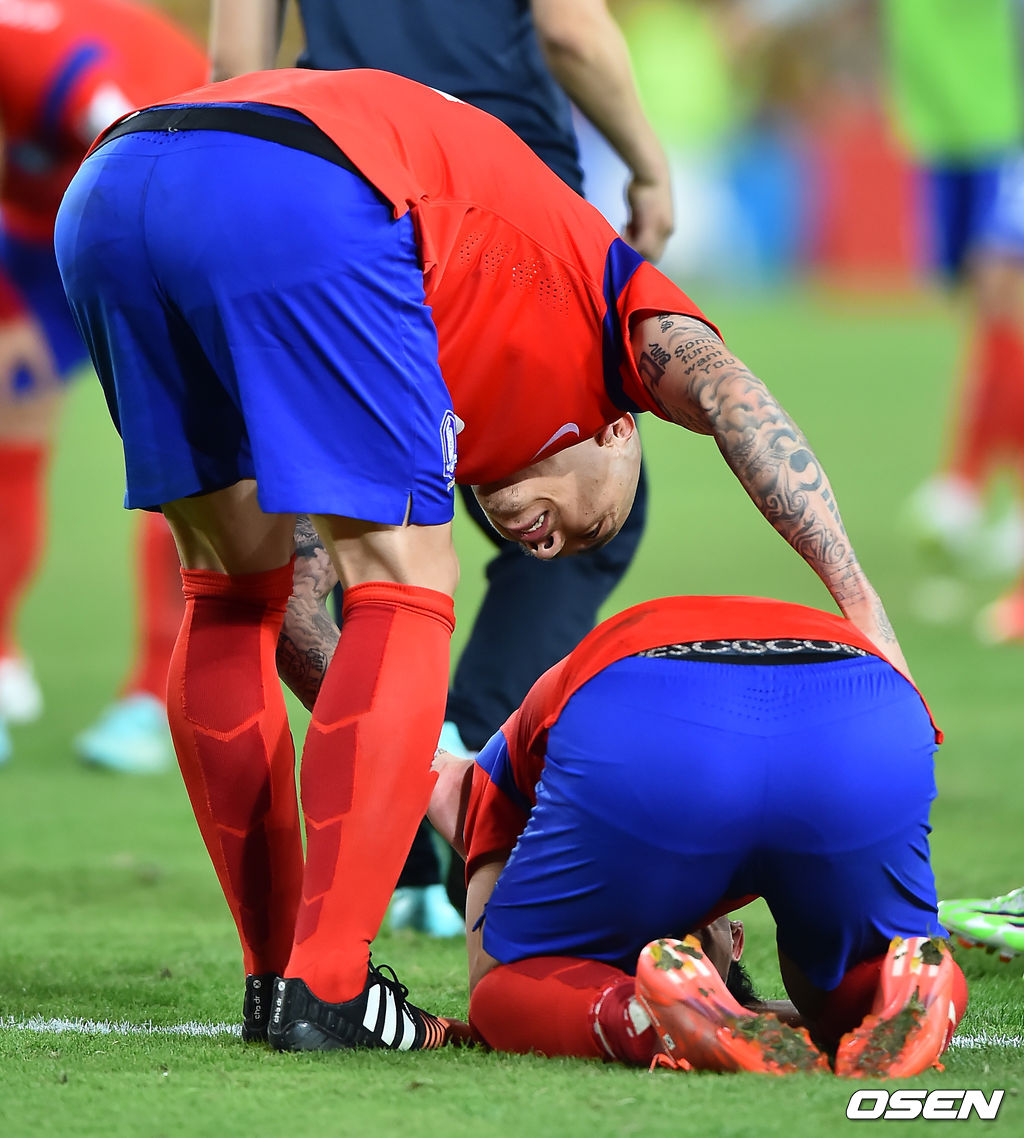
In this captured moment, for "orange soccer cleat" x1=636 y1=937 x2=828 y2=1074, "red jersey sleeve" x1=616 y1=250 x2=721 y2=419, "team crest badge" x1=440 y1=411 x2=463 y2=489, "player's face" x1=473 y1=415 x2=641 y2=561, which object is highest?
"red jersey sleeve" x1=616 y1=250 x2=721 y2=419

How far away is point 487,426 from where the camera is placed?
2344 mm

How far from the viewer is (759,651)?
81.7 inches

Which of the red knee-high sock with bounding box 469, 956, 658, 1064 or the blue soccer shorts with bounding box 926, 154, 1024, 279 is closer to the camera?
the red knee-high sock with bounding box 469, 956, 658, 1064

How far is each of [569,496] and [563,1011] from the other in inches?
27.7

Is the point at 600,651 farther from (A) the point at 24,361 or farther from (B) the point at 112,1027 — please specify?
(A) the point at 24,361

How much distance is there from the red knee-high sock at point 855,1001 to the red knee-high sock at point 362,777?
52 cm

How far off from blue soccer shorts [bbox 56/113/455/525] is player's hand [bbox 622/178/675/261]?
109 centimetres

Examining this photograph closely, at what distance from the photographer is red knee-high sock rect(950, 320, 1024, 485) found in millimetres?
7094

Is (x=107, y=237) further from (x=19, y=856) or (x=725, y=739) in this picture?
→ (x=19, y=856)

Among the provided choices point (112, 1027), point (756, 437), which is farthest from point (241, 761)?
point (756, 437)

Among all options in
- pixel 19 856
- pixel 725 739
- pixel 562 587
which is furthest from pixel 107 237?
pixel 19 856

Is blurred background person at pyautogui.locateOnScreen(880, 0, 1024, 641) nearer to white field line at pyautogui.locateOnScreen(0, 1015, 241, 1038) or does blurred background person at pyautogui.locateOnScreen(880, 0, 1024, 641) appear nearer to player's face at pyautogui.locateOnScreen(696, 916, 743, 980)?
player's face at pyautogui.locateOnScreen(696, 916, 743, 980)

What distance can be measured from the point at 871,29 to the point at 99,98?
745 inches

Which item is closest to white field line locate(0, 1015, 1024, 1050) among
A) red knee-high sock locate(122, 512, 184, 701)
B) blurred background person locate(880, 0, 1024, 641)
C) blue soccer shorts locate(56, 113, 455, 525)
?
blue soccer shorts locate(56, 113, 455, 525)
